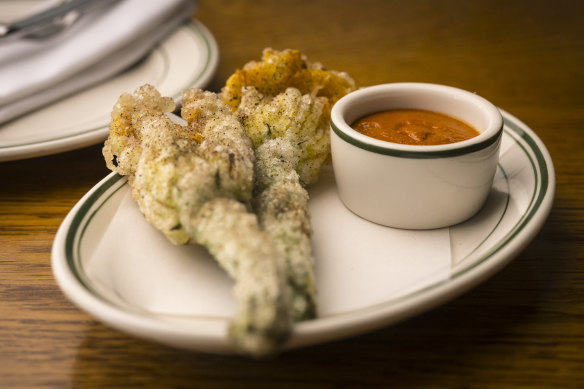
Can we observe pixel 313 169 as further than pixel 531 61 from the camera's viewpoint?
No

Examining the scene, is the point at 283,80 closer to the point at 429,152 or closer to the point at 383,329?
the point at 429,152

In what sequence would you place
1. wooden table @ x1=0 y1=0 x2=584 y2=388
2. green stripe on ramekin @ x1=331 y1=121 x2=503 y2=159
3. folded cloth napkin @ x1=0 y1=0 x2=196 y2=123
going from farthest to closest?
folded cloth napkin @ x1=0 y1=0 x2=196 y2=123 < green stripe on ramekin @ x1=331 y1=121 x2=503 y2=159 < wooden table @ x1=0 y1=0 x2=584 y2=388

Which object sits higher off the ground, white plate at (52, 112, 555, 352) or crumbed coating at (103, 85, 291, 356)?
crumbed coating at (103, 85, 291, 356)

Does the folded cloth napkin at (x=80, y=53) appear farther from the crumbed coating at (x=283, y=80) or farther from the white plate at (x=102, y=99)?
the crumbed coating at (x=283, y=80)

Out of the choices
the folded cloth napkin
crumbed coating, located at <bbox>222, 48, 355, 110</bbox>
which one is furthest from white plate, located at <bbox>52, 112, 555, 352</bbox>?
the folded cloth napkin

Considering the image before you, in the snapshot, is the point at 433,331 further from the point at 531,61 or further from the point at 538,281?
the point at 531,61

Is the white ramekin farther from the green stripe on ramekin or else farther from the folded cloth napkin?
the folded cloth napkin

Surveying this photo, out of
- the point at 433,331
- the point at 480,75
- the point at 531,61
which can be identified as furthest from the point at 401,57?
the point at 433,331
